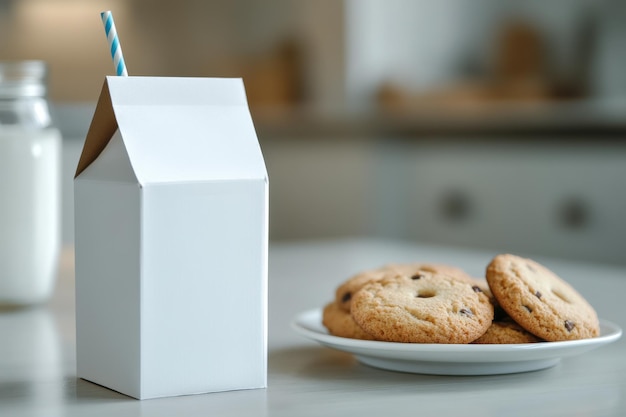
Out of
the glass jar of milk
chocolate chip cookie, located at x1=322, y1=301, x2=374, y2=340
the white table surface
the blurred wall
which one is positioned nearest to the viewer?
the white table surface

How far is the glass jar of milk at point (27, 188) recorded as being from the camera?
1.06 m

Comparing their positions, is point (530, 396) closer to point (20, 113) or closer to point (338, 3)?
point (20, 113)

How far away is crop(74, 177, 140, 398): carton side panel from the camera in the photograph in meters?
0.63

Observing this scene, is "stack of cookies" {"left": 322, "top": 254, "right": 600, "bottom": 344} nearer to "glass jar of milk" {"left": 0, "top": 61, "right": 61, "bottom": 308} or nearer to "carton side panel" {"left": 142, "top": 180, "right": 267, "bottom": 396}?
"carton side panel" {"left": 142, "top": 180, "right": 267, "bottom": 396}

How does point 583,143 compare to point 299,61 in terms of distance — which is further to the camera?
point 299,61

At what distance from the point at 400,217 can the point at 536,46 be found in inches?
29.0

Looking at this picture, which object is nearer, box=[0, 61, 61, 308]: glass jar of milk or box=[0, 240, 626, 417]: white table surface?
box=[0, 240, 626, 417]: white table surface

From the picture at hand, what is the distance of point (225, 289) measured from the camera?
0.66 meters

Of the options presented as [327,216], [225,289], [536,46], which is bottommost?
[327,216]

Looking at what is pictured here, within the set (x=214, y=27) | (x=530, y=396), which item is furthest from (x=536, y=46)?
(x=530, y=396)

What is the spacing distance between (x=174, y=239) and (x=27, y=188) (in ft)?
1.64

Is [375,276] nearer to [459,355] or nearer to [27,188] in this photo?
[459,355]

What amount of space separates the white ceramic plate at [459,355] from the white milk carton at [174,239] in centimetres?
8

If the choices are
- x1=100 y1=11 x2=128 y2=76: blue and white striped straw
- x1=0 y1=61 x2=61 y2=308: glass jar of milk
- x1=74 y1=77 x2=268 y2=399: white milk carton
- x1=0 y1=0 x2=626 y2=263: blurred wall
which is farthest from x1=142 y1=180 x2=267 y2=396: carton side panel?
x1=0 y1=0 x2=626 y2=263: blurred wall
